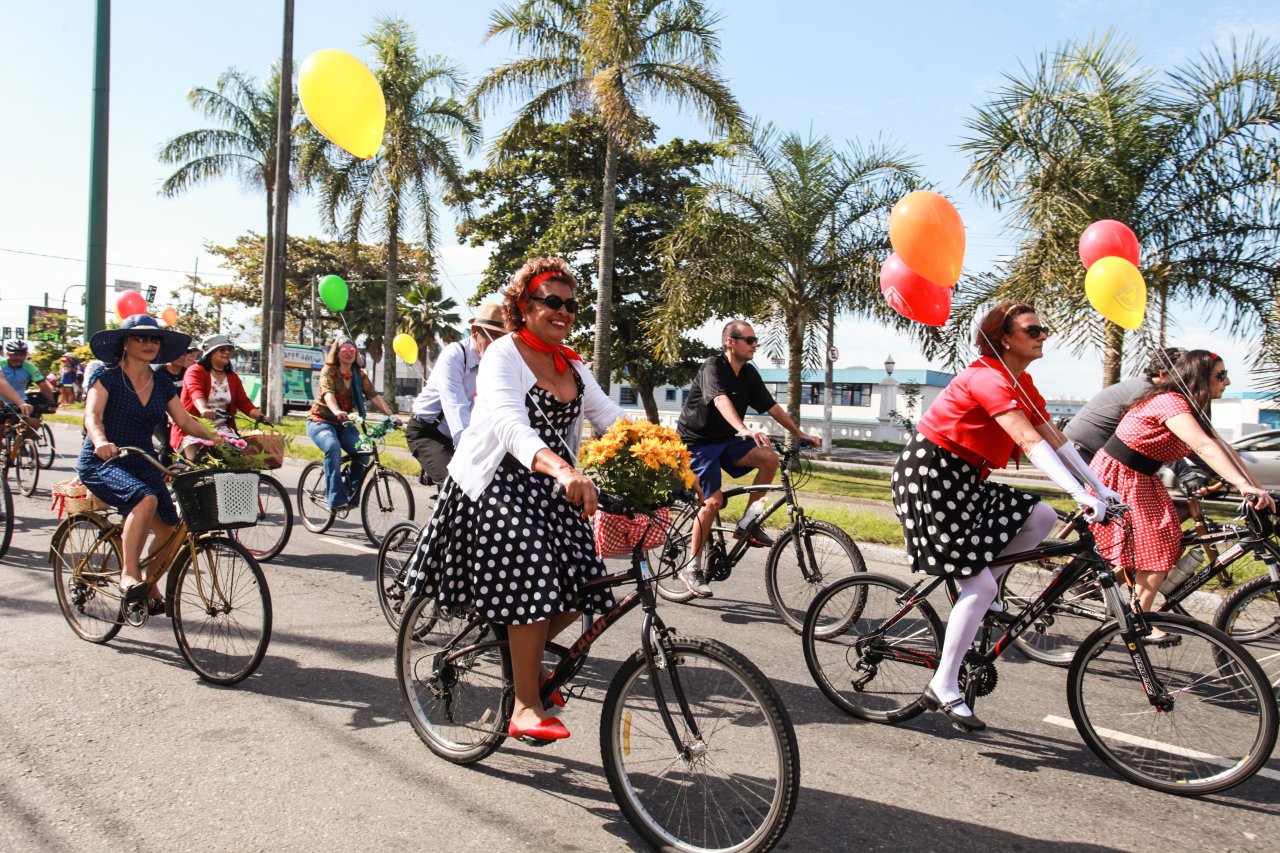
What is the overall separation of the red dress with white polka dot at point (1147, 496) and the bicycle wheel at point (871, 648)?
5.06 feet

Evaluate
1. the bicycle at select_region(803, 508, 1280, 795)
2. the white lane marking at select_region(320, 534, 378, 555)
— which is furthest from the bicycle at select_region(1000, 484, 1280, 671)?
the white lane marking at select_region(320, 534, 378, 555)

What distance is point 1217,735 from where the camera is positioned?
3.40m

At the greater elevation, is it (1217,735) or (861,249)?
(861,249)

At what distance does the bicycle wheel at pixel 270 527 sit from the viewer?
24.3 feet

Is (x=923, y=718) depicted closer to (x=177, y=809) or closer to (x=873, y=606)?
(x=873, y=606)

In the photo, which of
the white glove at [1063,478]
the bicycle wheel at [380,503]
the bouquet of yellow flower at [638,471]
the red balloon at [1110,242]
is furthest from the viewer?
the bicycle wheel at [380,503]

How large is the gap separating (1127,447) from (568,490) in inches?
149

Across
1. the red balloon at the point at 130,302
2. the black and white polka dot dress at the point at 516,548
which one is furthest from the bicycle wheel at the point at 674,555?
the red balloon at the point at 130,302

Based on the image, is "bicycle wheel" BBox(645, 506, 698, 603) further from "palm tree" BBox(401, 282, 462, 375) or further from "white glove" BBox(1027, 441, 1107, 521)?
"palm tree" BBox(401, 282, 462, 375)

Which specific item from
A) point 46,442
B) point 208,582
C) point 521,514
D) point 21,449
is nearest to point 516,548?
point 521,514

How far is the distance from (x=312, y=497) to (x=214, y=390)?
62.0 inches

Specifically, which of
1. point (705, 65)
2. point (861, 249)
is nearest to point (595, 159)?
point (705, 65)

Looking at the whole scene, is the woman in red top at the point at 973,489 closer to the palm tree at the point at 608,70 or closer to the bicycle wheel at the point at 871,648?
the bicycle wheel at the point at 871,648

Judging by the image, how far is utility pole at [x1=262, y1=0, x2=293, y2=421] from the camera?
1881 cm
